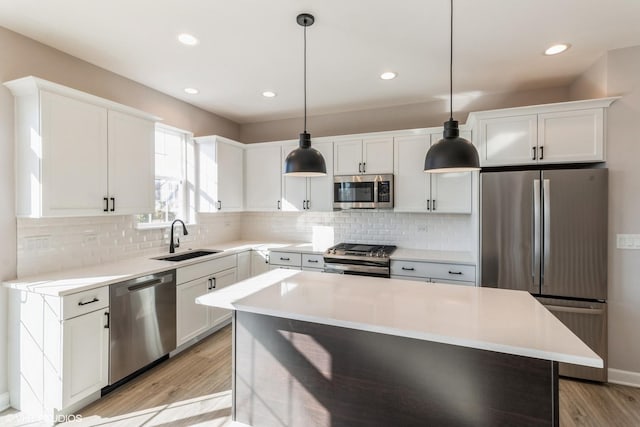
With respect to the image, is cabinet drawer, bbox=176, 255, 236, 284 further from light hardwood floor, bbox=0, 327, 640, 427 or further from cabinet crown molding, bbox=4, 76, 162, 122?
cabinet crown molding, bbox=4, 76, 162, 122

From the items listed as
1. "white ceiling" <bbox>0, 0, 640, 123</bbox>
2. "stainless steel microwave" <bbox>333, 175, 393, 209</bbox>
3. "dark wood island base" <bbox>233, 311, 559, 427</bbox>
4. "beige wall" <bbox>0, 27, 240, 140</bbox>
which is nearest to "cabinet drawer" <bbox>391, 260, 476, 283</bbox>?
"stainless steel microwave" <bbox>333, 175, 393, 209</bbox>

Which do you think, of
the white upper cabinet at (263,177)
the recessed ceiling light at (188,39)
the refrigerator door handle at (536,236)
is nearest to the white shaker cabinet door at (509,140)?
the refrigerator door handle at (536,236)

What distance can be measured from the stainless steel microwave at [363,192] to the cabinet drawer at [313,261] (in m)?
0.68

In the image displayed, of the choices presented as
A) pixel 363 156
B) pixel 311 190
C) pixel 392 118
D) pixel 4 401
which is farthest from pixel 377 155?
pixel 4 401

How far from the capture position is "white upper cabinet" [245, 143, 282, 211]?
434 centimetres

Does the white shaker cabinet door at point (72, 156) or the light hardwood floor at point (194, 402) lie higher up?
the white shaker cabinet door at point (72, 156)

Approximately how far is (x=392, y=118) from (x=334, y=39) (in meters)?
1.81

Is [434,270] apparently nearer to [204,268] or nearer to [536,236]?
[536,236]

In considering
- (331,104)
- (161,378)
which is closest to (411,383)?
(161,378)

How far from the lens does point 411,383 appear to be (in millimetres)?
1553

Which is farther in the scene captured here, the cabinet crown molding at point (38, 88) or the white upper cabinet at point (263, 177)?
the white upper cabinet at point (263, 177)

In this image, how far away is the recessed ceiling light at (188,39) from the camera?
2359mm

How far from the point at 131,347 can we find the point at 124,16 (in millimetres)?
2519

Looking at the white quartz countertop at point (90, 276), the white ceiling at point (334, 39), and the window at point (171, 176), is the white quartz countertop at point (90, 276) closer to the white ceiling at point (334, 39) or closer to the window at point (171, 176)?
the window at point (171, 176)
